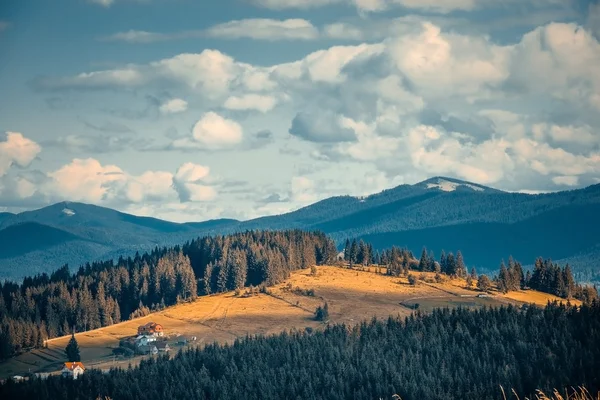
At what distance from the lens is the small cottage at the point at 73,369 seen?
615 ft

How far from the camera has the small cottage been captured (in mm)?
187488

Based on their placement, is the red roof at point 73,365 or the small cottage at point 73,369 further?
the red roof at point 73,365

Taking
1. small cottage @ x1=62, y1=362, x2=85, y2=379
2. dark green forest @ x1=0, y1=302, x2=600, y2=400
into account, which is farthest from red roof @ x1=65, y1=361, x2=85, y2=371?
dark green forest @ x1=0, y1=302, x2=600, y2=400

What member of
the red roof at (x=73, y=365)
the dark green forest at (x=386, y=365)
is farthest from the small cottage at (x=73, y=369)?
the dark green forest at (x=386, y=365)

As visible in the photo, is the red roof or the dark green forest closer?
the dark green forest

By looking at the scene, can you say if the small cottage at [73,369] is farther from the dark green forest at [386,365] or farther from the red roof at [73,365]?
the dark green forest at [386,365]

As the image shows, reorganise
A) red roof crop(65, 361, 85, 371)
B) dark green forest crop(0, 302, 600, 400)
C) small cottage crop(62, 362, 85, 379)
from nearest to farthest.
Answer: dark green forest crop(0, 302, 600, 400)
small cottage crop(62, 362, 85, 379)
red roof crop(65, 361, 85, 371)

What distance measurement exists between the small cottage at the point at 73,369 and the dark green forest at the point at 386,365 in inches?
289

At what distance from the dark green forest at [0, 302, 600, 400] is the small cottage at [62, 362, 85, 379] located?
7328 millimetres

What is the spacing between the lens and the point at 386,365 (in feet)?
528

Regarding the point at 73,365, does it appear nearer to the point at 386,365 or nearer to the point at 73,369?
the point at 73,369

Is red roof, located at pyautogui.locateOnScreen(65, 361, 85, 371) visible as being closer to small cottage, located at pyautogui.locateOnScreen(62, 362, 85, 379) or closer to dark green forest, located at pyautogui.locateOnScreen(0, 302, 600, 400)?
small cottage, located at pyautogui.locateOnScreen(62, 362, 85, 379)

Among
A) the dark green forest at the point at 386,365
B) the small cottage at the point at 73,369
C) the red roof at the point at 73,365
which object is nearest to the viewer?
the dark green forest at the point at 386,365

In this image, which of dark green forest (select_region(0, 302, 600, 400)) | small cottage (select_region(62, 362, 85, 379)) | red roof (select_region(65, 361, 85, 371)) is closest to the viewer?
dark green forest (select_region(0, 302, 600, 400))
